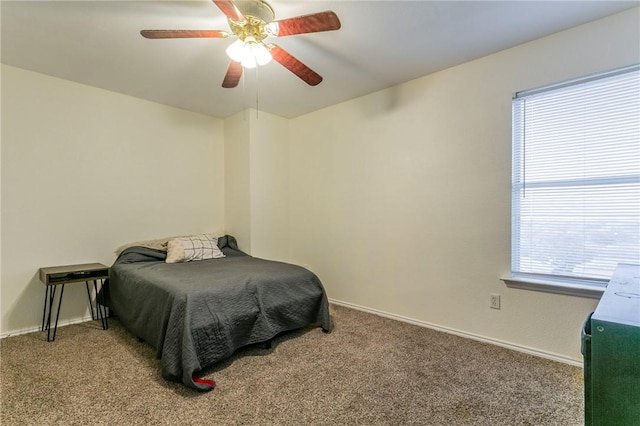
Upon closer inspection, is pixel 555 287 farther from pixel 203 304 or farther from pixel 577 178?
pixel 203 304

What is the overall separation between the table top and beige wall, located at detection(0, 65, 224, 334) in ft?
0.66

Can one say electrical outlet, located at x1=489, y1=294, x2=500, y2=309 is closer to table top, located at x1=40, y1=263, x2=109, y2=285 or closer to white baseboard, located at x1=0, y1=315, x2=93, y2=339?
table top, located at x1=40, y1=263, x2=109, y2=285

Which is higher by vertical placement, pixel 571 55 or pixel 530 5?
pixel 530 5

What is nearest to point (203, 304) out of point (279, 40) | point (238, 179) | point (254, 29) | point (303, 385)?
point (303, 385)

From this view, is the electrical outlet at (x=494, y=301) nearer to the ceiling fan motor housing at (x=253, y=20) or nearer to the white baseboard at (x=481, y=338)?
the white baseboard at (x=481, y=338)

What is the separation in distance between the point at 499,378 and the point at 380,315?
1.31 metres

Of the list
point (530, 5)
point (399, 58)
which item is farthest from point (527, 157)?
point (399, 58)

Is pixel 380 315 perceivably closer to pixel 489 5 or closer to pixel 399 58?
pixel 399 58

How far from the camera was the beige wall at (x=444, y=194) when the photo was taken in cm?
220

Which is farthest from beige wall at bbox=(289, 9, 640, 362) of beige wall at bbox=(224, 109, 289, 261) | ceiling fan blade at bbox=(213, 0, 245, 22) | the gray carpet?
ceiling fan blade at bbox=(213, 0, 245, 22)

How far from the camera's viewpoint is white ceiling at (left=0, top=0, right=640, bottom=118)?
1.93m

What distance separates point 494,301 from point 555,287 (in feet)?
1.40

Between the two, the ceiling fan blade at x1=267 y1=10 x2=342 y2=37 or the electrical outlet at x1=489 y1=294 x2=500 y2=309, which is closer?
the ceiling fan blade at x1=267 y1=10 x2=342 y2=37

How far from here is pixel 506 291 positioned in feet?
7.93
